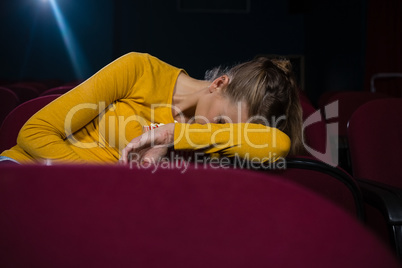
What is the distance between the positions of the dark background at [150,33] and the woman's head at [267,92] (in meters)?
7.09

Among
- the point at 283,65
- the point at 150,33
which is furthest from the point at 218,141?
the point at 150,33

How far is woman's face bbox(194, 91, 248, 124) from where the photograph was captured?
1232mm

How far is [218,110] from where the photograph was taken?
1266mm

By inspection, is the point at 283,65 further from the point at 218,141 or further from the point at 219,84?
the point at 218,141

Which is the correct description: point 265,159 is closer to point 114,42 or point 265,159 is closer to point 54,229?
point 54,229

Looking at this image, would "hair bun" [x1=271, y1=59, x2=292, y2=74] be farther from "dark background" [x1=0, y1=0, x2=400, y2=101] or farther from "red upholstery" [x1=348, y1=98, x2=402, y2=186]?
"dark background" [x1=0, y1=0, x2=400, y2=101]

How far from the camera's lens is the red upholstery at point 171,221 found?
384 mm

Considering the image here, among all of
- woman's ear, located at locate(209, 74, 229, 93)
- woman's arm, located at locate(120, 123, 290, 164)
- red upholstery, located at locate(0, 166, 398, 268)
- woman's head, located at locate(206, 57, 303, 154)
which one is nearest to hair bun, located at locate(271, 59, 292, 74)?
woman's head, located at locate(206, 57, 303, 154)

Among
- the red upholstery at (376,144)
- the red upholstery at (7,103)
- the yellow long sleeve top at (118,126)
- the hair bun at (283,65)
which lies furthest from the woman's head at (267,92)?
the red upholstery at (7,103)

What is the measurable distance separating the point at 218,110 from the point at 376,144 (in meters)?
0.74

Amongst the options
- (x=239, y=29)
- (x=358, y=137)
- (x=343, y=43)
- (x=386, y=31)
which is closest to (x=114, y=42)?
(x=239, y=29)

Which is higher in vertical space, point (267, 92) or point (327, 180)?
point (267, 92)

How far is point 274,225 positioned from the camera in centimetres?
39

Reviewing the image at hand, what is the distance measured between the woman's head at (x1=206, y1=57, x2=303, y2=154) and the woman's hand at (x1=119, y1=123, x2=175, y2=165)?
25 cm
